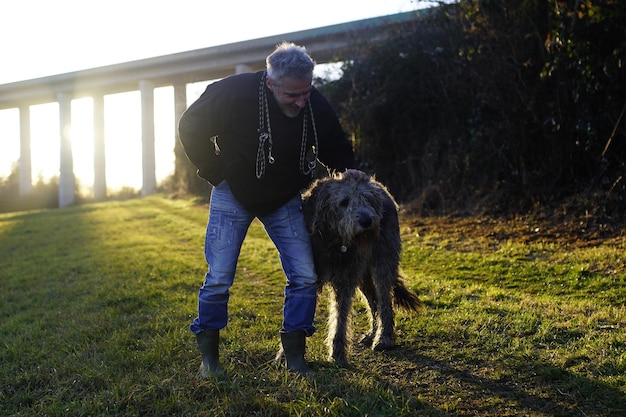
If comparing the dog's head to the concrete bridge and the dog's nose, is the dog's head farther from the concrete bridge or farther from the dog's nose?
the concrete bridge

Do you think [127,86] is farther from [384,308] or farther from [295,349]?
[295,349]

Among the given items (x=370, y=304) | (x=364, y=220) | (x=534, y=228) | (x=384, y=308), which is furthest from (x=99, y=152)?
(x=364, y=220)

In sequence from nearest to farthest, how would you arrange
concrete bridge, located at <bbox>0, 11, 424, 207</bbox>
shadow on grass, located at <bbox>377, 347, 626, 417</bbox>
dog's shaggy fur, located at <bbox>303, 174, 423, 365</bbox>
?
1. shadow on grass, located at <bbox>377, 347, 626, 417</bbox>
2. dog's shaggy fur, located at <bbox>303, 174, 423, 365</bbox>
3. concrete bridge, located at <bbox>0, 11, 424, 207</bbox>

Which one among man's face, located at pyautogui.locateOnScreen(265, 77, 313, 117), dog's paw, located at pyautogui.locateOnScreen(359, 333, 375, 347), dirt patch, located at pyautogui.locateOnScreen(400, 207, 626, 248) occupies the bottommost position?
dog's paw, located at pyautogui.locateOnScreen(359, 333, 375, 347)

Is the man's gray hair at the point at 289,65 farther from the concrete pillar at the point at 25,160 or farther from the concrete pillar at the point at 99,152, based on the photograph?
the concrete pillar at the point at 25,160

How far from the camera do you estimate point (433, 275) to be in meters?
7.23

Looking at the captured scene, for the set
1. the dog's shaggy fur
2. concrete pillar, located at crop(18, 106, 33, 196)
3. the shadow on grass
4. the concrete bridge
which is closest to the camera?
the shadow on grass

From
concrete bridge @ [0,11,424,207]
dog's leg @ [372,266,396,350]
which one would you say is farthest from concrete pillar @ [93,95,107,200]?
dog's leg @ [372,266,396,350]

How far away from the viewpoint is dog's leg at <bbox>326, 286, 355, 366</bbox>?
159 inches

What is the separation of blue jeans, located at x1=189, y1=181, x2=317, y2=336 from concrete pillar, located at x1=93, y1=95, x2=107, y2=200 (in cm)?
3651

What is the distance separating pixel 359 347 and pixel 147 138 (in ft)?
109

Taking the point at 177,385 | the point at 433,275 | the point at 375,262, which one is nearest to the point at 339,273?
the point at 375,262

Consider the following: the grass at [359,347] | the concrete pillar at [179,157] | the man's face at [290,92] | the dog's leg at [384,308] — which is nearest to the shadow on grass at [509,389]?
the grass at [359,347]

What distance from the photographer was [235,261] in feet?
12.4
